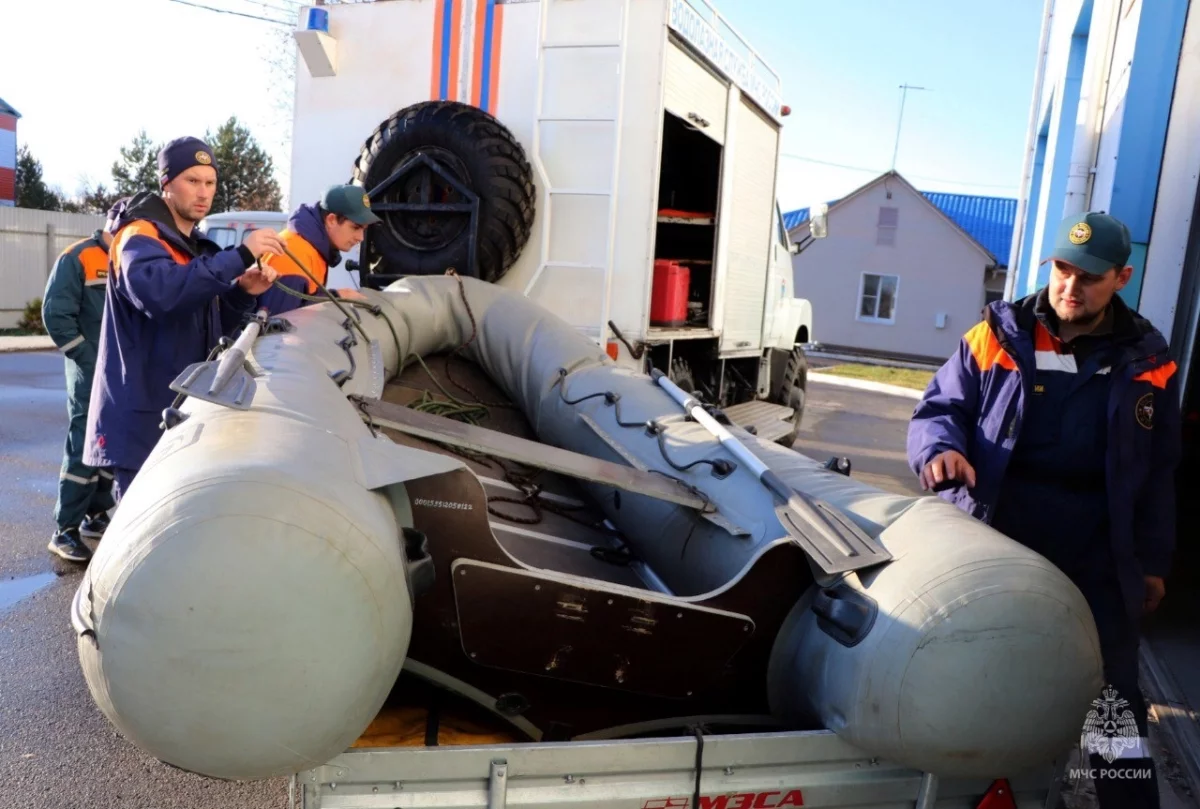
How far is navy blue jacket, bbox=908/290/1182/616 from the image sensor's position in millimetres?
2482

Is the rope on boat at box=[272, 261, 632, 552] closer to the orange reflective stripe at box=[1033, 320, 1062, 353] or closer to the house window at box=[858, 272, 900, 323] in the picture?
the orange reflective stripe at box=[1033, 320, 1062, 353]

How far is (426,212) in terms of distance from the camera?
5.23 meters

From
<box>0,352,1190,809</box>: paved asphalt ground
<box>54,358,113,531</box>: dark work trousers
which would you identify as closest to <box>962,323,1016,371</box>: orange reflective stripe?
<box>0,352,1190,809</box>: paved asphalt ground

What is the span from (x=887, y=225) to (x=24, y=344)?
20.8 metres

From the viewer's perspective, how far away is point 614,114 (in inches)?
201

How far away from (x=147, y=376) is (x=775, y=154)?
5.94 meters

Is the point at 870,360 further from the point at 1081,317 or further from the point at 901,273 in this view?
the point at 1081,317

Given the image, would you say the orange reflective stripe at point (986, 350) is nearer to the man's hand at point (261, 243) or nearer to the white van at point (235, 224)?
the man's hand at point (261, 243)

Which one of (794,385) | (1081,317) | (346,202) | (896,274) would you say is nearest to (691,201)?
(794,385)

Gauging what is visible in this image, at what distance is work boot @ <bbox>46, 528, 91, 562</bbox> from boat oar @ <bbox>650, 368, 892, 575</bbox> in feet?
11.3

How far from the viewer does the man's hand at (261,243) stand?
3.20m

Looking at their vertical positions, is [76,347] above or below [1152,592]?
above

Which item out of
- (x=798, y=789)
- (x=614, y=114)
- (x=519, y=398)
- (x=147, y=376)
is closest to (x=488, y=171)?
(x=614, y=114)

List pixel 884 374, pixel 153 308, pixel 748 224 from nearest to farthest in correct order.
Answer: pixel 153 308 → pixel 748 224 → pixel 884 374
